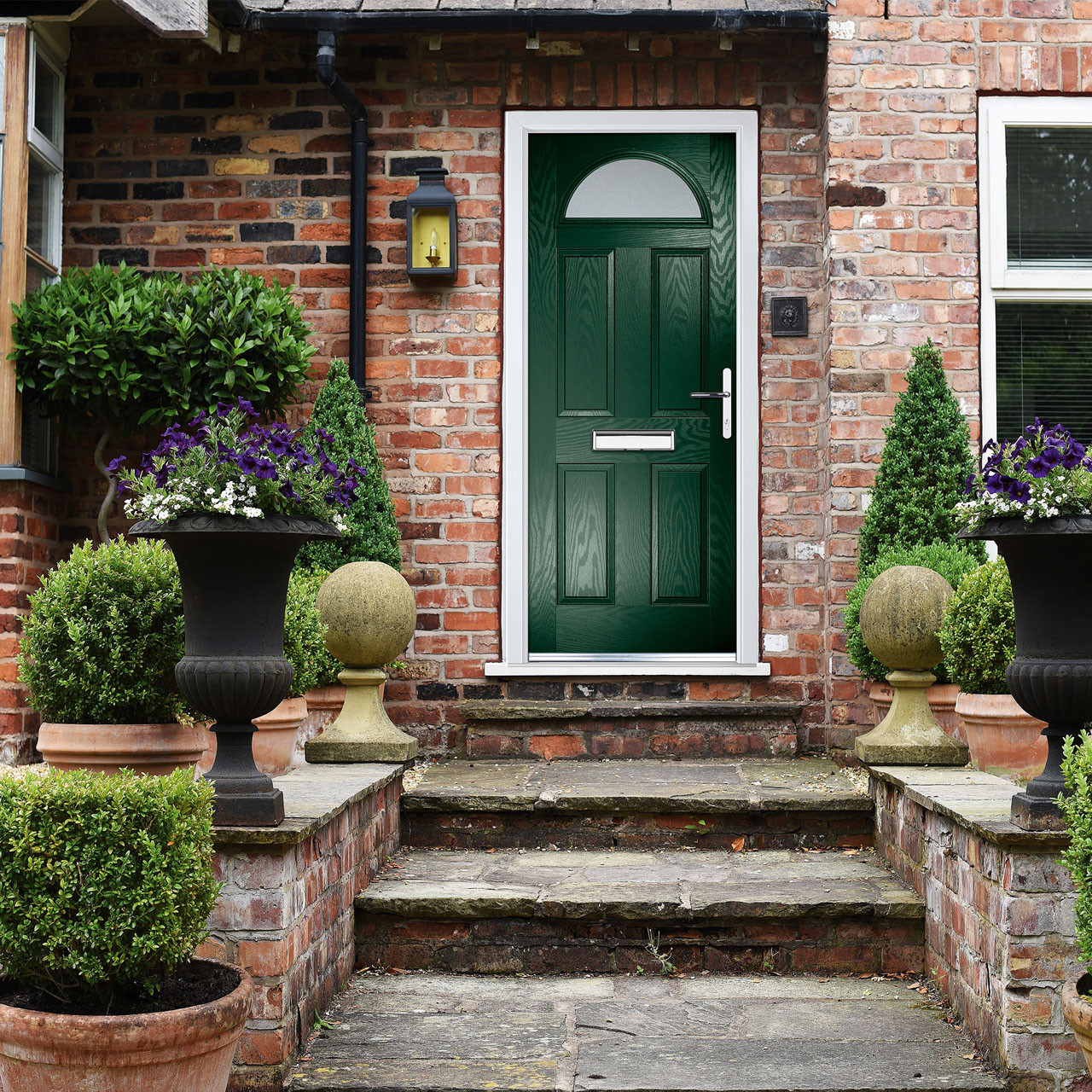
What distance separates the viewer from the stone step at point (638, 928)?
3.37 meters

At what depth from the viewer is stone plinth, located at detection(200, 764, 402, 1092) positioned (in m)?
2.68

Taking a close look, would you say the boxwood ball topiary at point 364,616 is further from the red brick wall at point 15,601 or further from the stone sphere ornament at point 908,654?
the stone sphere ornament at point 908,654

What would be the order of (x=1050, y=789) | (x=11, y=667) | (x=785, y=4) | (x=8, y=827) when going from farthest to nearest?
(x=785, y=4), (x=11, y=667), (x=1050, y=789), (x=8, y=827)

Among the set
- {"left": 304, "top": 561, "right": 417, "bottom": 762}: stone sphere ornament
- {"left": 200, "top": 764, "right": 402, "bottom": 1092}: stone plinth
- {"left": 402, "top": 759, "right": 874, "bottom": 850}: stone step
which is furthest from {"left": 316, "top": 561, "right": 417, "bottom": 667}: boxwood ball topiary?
{"left": 200, "top": 764, "right": 402, "bottom": 1092}: stone plinth

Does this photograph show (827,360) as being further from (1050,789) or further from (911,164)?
(1050,789)

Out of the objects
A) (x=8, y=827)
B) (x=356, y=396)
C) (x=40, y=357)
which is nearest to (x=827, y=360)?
(x=356, y=396)

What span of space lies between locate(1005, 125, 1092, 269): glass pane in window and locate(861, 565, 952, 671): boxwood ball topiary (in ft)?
6.90

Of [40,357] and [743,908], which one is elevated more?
[40,357]

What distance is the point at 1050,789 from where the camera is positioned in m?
2.78

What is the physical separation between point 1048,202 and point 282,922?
448cm

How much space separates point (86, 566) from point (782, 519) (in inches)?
125

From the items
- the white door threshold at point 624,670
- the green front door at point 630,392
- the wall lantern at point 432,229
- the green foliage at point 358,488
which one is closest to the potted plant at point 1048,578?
the white door threshold at point 624,670

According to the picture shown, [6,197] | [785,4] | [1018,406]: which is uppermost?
[785,4]

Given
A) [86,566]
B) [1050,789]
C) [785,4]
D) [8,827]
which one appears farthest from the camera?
[785,4]
